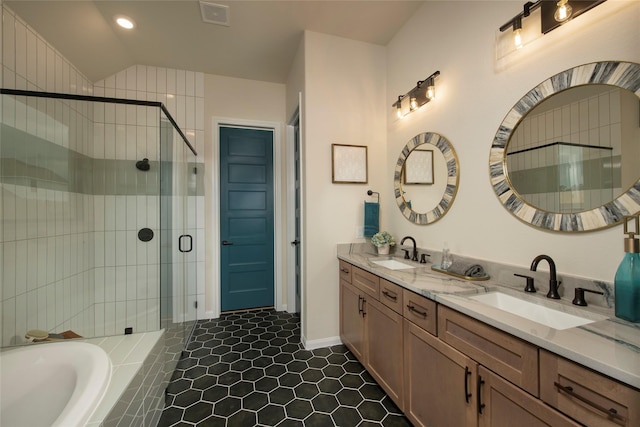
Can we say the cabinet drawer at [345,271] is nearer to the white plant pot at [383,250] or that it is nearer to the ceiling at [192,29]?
the white plant pot at [383,250]

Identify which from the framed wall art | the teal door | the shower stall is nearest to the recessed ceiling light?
the shower stall

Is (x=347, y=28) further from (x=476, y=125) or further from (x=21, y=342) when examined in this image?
(x=21, y=342)

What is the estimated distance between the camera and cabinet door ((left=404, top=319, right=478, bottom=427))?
1.09 m

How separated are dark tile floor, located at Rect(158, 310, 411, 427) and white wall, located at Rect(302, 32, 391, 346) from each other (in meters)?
0.32

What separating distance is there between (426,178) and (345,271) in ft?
3.44

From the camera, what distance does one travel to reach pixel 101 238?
2.24m

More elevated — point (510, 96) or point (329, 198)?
point (510, 96)

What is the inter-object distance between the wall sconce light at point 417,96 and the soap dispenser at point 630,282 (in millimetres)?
1471

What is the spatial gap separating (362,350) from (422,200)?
1289 mm

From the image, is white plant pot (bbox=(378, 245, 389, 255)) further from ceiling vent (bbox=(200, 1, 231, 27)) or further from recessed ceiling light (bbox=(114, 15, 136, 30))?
recessed ceiling light (bbox=(114, 15, 136, 30))

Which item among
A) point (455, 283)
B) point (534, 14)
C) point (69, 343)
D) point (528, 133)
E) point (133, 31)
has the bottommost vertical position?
point (69, 343)

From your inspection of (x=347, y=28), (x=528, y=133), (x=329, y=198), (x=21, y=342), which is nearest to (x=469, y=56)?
(x=528, y=133)

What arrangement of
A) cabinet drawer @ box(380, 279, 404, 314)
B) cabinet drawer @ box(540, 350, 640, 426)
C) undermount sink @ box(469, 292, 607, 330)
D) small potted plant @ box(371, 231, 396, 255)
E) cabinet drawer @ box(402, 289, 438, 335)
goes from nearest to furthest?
cabinet drawer @ box(540, 350, 640, 426), undermount sink @ box(469, 292, 607, 330), cabinet drawer @ box(402, 289, 438, 335), cabinet drawer @ box(380, 279, 404, 314), small potted plant @ box(371, 231, 396, 255)

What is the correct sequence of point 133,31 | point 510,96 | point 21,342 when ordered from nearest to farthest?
1. point 510,96
2. point 21,342
3. point 133,31
